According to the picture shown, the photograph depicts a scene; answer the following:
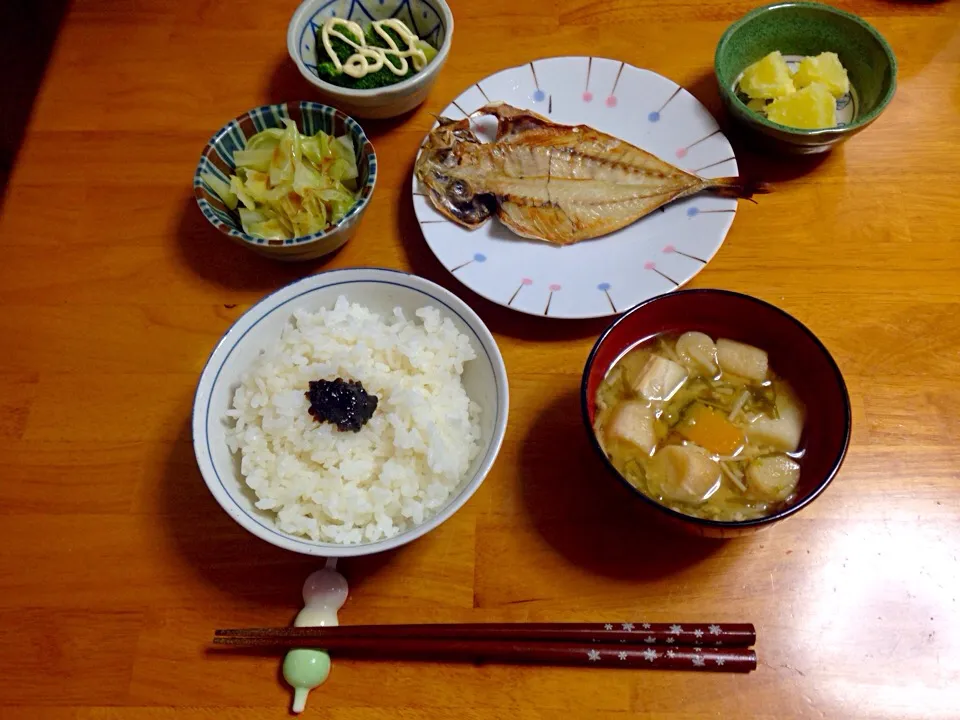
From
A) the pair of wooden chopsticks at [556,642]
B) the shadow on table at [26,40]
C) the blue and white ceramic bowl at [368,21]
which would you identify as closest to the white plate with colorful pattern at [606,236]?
the blue and white ceramic bowl at [368,21]

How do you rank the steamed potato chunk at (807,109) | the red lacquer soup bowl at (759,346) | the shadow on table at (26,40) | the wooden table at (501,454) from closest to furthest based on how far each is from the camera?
the red lacquer soup bowl at (759,346) < the wooden table at (501,454) < the steamed potato chunk at (807,109) < the shadow on table at (26,40)

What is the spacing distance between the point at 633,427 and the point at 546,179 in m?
0.81

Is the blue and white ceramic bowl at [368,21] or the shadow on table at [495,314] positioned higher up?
the blue and white ceramic bowl at [368,21]

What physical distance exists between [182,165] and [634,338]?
1462 millimetres

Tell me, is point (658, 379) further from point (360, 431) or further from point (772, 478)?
point (360, 431)

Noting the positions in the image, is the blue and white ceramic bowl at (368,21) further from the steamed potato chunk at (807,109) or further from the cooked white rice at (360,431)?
the steamed potato chunk at (807,109)

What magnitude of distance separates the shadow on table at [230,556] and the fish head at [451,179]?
2.98 feet

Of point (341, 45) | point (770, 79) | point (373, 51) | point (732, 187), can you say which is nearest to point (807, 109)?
point (770, 79)

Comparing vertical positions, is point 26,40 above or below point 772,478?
below

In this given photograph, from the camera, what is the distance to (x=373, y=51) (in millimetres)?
1999

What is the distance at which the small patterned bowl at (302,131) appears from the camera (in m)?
1.72

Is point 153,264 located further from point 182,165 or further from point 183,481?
point 183,481

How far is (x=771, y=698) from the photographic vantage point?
52.7 inches

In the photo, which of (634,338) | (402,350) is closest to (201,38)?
(402,350)
